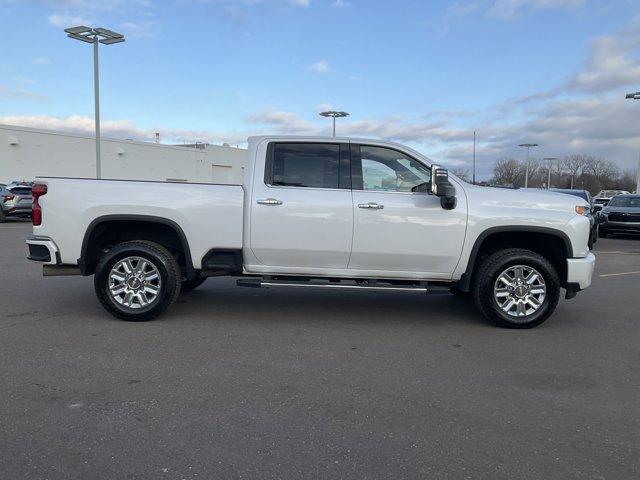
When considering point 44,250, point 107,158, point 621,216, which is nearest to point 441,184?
point 44,250

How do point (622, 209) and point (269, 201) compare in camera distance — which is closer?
point (269, 201)

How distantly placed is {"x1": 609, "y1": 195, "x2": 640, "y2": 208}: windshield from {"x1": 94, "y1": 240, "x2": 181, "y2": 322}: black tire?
19.9 metres

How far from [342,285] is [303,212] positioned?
90 centimetres

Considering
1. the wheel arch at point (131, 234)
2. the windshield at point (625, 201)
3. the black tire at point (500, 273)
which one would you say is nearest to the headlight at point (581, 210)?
the black tire at point (500, 273)

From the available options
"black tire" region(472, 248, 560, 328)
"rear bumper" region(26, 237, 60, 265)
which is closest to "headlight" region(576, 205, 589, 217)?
"black tire" region(472, 248, 560, 328)

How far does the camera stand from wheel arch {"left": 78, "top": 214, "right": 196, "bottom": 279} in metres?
6.02

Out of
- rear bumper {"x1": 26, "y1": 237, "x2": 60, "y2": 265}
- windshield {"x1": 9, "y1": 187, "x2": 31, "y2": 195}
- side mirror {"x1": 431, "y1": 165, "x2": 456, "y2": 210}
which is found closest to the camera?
side mirror {"x1": 431, "y1": 165, "x2": 456, "y2": 210}

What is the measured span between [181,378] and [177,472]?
1.44 metres

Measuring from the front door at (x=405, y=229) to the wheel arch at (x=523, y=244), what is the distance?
0.20 m

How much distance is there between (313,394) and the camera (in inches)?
163

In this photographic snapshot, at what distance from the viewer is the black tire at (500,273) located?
Answer: 19.7 feet

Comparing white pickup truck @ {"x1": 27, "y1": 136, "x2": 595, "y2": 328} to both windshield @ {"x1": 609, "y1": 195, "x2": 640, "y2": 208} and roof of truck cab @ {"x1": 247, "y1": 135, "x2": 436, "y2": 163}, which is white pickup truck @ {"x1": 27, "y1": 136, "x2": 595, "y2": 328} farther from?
windshield @ {"x1": 609, "y1": 195, "x2": 640, "y2": 208}

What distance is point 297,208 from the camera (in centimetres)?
596

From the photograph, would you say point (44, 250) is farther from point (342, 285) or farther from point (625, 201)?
point (625, 201)
